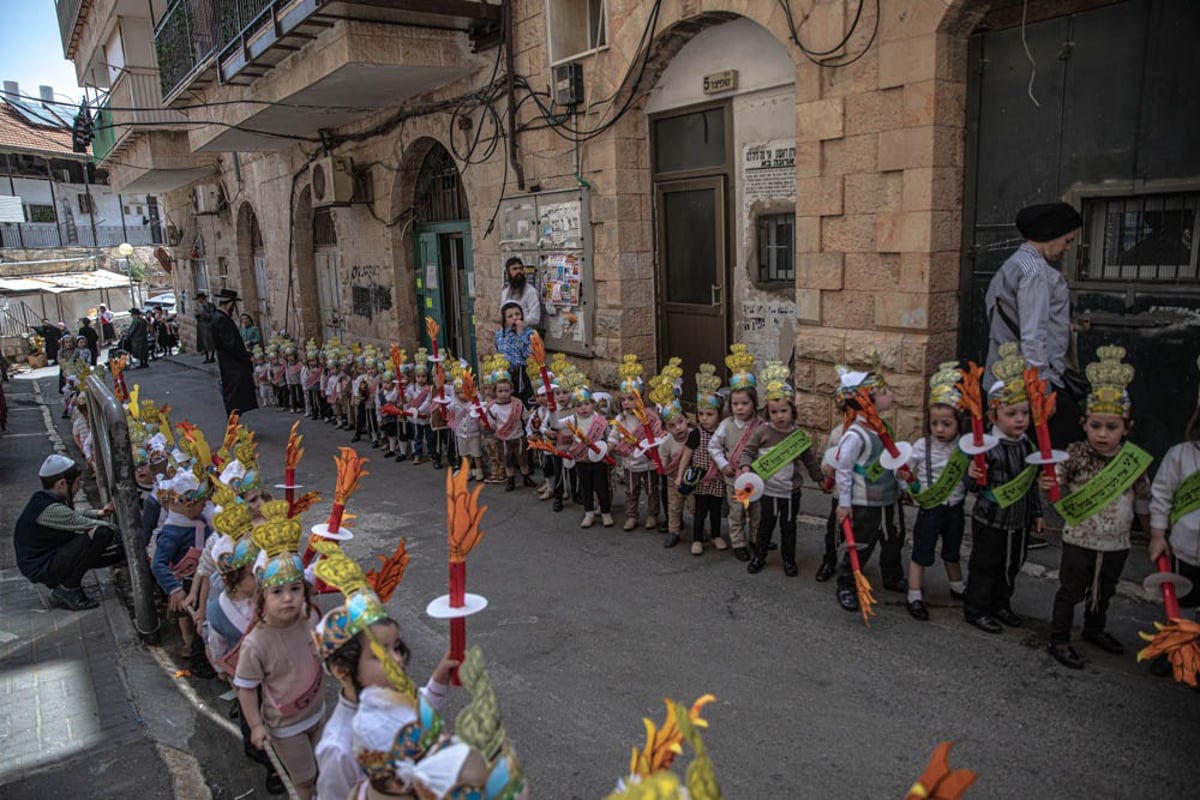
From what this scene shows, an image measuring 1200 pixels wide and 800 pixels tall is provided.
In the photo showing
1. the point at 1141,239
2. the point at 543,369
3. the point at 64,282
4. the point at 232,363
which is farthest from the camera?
the point at 64,282

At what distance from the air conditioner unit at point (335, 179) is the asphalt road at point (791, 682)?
8.78 meters

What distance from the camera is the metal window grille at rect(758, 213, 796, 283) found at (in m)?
7.62

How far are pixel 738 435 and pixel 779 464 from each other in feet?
2.09

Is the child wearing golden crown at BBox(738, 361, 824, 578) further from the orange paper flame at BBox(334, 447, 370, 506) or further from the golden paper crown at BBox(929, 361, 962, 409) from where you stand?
the orange paper flame at BBox(334, 447, 370, 506)

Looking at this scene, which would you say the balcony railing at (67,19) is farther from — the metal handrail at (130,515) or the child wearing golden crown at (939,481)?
the child wearing golden crown at (939,481)

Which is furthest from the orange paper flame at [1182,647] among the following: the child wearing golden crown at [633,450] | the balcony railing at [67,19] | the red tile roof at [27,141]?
the red tile roof at [27,141]

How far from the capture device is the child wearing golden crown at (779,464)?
16.9 ft

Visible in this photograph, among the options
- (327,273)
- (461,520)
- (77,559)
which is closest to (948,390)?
(461,520)

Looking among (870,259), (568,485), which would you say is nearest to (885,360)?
(870,259)

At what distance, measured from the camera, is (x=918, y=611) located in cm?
471

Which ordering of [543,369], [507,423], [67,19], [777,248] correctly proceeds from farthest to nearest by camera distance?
1. [67,19]
2. [507,423]
3. [777,248]
4. [543,369]

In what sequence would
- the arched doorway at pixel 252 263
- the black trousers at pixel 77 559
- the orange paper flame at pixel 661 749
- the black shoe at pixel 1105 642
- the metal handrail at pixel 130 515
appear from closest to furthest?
the orange paper flame at pixel 661 749, the black shoe at pixel 1105 642, the metal handrail at pixel 130 515, the black trousers at pixel 77 559, the arched doorway at pixel 252 263

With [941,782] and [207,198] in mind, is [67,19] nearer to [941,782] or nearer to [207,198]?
[207,198]

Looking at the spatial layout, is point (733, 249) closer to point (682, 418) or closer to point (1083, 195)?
point (682, 418)
